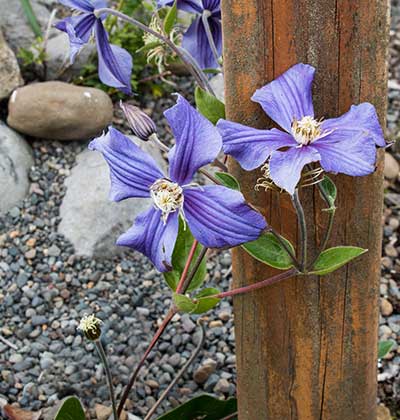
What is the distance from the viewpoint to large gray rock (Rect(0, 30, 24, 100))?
2.60 meters

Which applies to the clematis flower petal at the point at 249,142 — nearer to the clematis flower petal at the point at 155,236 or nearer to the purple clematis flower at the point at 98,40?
the clematis flower petal at the point at 155,236

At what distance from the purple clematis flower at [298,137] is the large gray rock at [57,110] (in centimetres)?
157

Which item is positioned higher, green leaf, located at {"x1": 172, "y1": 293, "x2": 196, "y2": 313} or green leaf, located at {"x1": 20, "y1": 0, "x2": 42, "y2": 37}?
green leaf, located at {"x1": 20, "y1": 0, "x2": 42, "y2": 37}

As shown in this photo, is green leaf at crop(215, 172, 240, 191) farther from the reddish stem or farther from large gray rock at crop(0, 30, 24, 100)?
large gray rock at crop(0, 30, 24, 100)

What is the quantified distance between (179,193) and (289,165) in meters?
0.16

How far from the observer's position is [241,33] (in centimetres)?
106

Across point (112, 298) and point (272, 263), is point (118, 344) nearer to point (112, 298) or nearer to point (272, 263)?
point (112, 298)

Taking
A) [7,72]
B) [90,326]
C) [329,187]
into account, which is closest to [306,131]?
[329,187]

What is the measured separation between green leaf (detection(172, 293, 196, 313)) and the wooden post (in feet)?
0.36

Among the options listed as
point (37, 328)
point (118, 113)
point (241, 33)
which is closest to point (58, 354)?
point (37, 328)

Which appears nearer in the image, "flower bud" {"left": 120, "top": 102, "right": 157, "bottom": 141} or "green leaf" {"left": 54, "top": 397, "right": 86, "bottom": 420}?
"flower bud" {"left": 120, "top": 102, "right": 157, "bottom": 141}

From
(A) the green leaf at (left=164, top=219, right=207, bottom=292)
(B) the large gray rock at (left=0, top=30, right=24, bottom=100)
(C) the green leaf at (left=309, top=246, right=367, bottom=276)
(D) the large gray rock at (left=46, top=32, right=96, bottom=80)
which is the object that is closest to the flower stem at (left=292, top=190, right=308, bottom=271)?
(C) the green leaf at (left=309, top=246, right=367, bottom=276)

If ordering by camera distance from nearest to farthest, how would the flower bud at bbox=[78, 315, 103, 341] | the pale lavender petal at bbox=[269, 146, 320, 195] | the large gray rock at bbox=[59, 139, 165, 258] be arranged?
the pale lavender petal at bbox=[269, 146, 320, 195] → the flower bud at bbox=[78, 315, 103, 341] → the large gray rock at bbox=[59, 139, 165, 258]

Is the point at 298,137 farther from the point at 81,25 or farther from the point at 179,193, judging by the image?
the point at 81,25
